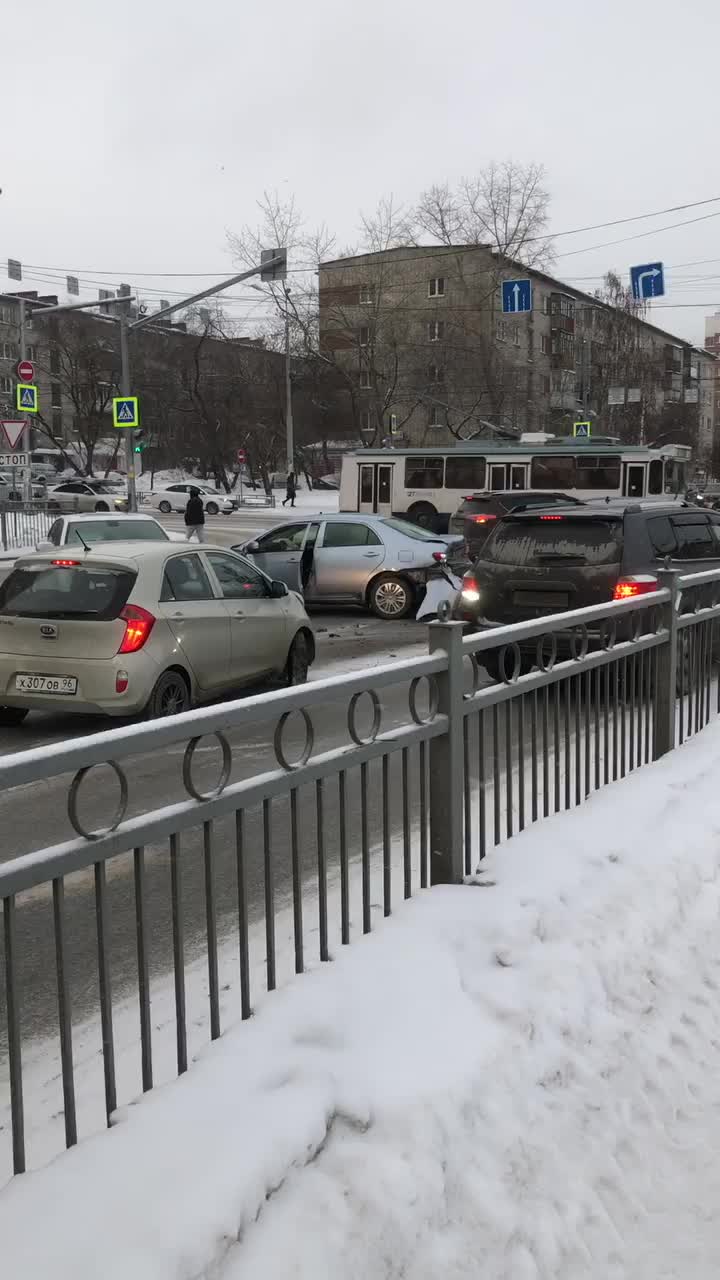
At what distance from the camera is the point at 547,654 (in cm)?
503

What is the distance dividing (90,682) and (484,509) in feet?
64.9

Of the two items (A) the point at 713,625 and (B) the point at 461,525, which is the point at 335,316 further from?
(A) the point at 713,625

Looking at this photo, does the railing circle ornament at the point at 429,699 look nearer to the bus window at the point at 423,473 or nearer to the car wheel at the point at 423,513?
the car wheel at the point at 423,513

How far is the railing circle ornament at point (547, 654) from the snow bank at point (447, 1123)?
805 mm

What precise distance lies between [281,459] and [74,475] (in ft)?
55.3

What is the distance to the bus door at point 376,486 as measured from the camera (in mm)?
37062

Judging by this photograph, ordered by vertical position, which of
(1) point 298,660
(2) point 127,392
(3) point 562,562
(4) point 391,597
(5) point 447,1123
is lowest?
(4) point 391,597

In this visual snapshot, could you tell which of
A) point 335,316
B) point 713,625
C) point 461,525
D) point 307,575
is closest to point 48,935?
point 713,625

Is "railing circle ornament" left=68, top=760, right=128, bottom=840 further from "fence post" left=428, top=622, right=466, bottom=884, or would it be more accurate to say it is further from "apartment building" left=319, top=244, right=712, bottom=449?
"apartment building" left=319, top=244, right=712, bottom=449

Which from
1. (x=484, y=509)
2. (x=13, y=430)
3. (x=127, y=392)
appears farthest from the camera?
(x=127, y=392)

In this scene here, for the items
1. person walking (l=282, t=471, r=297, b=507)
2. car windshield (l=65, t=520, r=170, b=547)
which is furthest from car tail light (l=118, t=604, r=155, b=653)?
person walking (l=282, t=471, r=297, b=507)

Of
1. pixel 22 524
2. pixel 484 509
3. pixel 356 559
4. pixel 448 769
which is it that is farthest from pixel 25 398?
pixel 448 769

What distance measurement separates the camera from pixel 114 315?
34531 mm

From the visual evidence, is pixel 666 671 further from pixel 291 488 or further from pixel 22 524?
pixel 291 488
